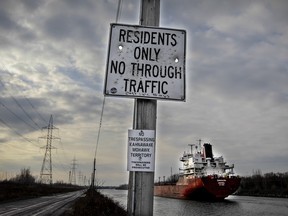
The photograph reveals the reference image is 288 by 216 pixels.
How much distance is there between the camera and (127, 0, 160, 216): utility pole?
3018 millimetres

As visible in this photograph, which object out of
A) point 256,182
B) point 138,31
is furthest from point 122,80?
point 256,182

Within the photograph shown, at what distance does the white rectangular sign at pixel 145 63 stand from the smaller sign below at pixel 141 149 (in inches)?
15.1

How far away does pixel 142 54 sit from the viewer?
339 cm

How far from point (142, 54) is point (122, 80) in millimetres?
354

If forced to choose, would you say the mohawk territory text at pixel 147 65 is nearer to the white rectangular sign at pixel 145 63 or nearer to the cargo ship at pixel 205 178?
the white rectangular sign at pixel 145 63

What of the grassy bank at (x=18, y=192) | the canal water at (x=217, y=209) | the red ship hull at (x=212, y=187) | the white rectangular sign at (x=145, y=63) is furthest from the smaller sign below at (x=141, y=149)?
the red ship hull at (x=212, y=187)

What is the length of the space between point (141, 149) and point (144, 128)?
0.20 m

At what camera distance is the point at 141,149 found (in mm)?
3119

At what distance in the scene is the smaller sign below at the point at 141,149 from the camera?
3.09 meters

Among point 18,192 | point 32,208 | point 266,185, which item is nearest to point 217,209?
point 18,192

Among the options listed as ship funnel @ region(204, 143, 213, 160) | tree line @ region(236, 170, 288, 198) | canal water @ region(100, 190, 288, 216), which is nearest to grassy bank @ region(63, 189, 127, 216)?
canal water @ region(100, 190, 288, 216)

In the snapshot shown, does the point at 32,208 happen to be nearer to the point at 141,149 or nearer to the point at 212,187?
the point at 141,149

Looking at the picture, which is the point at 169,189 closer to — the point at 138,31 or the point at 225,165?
the point at 225,165

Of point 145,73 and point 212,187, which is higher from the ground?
point 212,187
